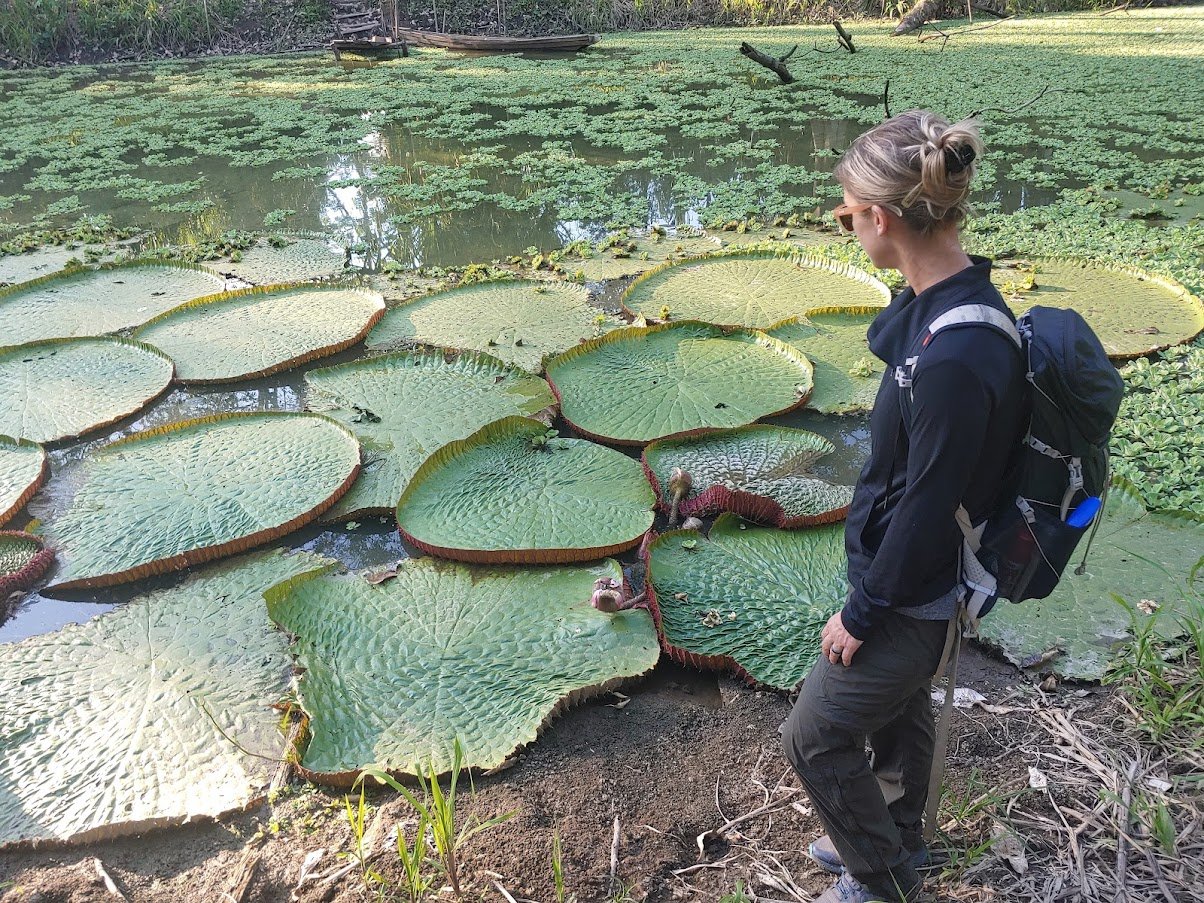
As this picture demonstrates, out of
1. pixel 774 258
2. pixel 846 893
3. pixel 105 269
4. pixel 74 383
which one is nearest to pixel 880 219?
pixel 846 893

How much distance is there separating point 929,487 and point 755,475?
1745 millimetres

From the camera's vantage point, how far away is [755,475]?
116 inches

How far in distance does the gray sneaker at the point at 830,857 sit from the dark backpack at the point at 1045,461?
629 millimetres

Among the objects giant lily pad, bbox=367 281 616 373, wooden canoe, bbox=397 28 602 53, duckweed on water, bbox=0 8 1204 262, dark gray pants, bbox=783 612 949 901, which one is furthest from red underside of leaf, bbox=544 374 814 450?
wooden canoe, bbox=397 28 602 53

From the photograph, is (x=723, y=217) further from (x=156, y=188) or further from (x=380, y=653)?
(x=156, y=188)

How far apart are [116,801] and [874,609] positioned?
180 centimetres

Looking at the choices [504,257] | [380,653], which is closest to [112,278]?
[504,257]

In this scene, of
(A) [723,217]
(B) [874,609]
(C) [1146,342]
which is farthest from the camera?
(A) [723,217]

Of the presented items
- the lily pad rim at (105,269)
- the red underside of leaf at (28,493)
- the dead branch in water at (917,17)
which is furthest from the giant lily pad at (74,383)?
the dead branch in water at (917,17)

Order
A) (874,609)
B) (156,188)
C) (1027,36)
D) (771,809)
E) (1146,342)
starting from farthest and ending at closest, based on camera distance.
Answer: (1027,36) → (156,188) → (1146,342) → (771,809) → (874,609)

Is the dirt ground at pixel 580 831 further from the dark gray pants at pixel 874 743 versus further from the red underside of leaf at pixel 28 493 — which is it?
the red underside of leaf at pixel 28 493

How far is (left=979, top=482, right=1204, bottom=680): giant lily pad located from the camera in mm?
2189

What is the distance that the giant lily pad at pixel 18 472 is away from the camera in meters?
2.96

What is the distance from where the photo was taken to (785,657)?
87.7 inches
